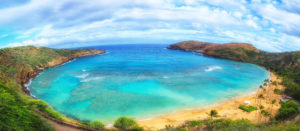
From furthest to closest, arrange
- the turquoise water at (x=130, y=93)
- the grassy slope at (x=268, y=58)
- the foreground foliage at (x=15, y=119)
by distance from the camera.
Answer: the grassy slope at (x=268, y=58), the turquoise water at (x=130, y=93), the foreground foliage at (x=15, y=119)

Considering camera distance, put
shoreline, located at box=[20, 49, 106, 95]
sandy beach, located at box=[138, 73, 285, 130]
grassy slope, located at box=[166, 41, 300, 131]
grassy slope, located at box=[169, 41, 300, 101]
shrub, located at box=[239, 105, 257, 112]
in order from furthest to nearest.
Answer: grassy slope, located at box=[169, 41, 300, 101] < shoreline, located at box=[20, 49, 106, 95] < shrub, located at box=[239, 105, 257, 112] < sandy beach, located at box=[138, 73, 285, 130] < grassy slope, located at box=[166, 41, 300, 131]

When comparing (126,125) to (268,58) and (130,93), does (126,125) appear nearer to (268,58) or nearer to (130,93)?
(130,93)

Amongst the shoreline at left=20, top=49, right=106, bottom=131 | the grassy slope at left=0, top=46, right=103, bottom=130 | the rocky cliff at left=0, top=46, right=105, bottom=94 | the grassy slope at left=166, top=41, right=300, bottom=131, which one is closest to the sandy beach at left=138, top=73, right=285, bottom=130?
the grassy slope at left=166, top=41, right=300, bottom=131

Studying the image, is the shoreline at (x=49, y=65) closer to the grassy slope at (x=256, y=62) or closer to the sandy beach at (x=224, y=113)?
the sandy beach at (x=224, y=113)

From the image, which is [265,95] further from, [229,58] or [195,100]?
[229,58]

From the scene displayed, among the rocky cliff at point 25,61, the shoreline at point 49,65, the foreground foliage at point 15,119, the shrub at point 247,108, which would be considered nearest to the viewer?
the foreground foliage at point 15,119

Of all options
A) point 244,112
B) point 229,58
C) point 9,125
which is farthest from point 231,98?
point 229,58

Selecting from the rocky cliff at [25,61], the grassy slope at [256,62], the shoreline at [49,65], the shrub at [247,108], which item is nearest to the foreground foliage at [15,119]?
the grassy slope at [256,62]

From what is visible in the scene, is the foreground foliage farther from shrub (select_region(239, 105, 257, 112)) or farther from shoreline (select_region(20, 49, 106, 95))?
shrub (select_region(239, 105, 257, 112))
